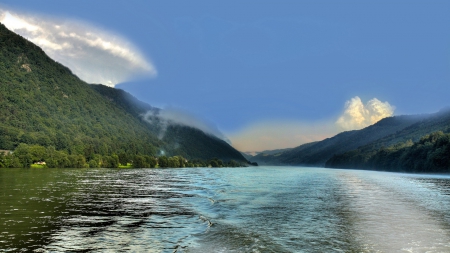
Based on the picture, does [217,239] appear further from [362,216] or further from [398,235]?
[362,216]

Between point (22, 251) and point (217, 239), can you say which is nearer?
point (22, 251)

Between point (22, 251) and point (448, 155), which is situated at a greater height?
point (448, 155)

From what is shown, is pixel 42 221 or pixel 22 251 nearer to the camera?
pixel 22 251

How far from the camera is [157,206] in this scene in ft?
A: 87.1

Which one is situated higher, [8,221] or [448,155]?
[448,155]

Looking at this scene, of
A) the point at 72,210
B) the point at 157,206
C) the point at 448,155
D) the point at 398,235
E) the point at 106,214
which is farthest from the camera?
the point at 448,155

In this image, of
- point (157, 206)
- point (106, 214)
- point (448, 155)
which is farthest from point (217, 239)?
point (448, 155)

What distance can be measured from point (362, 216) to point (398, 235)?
6.52 metres

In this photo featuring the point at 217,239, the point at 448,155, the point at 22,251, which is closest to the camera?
the point at 22,251

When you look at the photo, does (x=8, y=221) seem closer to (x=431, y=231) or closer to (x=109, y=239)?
(x=109, y=239)

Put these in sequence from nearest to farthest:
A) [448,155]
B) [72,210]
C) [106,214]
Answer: [106,214] < [72,210] < [448,155]

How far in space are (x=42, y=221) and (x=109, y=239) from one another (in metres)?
6.64

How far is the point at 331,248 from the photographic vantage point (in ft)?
46.9

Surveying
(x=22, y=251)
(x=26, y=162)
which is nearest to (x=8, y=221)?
(x=22, y=251)
